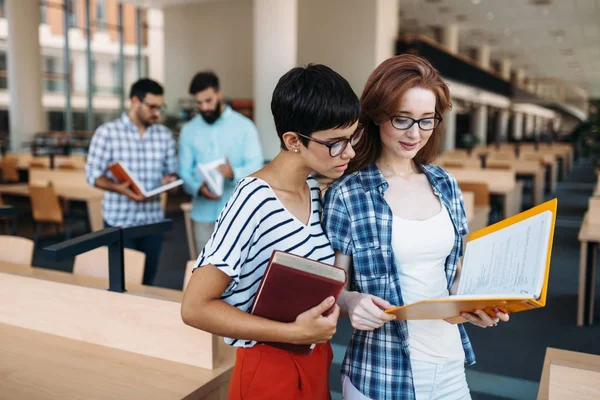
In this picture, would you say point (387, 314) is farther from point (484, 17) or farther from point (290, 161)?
point (484, 17)

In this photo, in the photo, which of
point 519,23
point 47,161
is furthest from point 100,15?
point 519,23

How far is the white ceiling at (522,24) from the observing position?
43.7ft

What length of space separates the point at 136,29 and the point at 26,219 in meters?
10.1

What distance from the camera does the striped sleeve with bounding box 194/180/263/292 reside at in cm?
105

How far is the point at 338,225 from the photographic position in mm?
1259

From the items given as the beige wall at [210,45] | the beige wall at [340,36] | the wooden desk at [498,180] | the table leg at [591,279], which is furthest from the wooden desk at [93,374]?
the beige wall at [210,45]

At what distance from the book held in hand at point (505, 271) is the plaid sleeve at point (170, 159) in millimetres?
2330

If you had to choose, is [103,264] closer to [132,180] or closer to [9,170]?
[132,180]

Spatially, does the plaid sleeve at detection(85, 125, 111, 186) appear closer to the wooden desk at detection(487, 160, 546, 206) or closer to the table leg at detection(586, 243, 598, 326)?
the table leg at detection(586, 243, 598, 326)

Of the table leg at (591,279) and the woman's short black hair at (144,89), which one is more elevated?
the woman's short black hair at (144,89)

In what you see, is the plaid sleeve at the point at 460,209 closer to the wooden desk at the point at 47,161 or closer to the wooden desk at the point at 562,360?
the wooden desk at the point at 562,360

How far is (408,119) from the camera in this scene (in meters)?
1.31

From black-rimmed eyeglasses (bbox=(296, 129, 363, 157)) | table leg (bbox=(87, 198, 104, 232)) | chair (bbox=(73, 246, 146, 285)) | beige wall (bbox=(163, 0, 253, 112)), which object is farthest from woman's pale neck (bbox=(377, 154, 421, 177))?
beige wall (bbox=(163, 0, 253, 112))

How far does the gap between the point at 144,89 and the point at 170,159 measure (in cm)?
44
